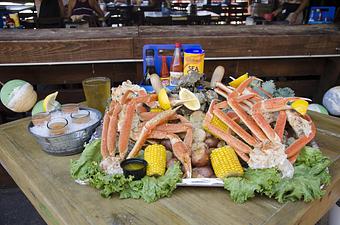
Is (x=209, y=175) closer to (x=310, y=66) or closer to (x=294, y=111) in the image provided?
(x=294, y=111)

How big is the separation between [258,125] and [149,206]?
0.55 m

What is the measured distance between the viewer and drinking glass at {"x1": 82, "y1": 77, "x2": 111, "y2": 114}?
1755 millimetres

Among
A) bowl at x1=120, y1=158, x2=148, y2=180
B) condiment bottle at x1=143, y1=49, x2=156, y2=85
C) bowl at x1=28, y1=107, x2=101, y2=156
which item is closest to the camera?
bowl at x1=120, y1=158, x2=148, y2=180

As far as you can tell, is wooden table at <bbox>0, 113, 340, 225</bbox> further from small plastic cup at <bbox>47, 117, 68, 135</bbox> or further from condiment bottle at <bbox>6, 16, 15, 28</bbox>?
condiment bottle at <bbox>6, 16, 15, 28</bbox>

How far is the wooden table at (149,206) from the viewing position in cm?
99

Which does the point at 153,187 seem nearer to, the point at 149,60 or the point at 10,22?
the point at 149,60

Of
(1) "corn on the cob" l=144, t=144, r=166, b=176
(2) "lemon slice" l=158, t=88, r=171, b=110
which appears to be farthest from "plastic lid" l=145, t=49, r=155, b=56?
(1) "corn on the cob" l=144, t=144, r=166, b=176

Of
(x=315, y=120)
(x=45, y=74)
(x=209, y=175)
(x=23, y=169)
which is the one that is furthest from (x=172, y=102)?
(x=45, y=74)

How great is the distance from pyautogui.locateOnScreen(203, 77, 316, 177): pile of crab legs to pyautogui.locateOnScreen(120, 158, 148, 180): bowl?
1.09 ft

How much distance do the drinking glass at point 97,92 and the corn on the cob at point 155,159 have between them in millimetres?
662

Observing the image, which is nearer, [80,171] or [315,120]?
[80,171]

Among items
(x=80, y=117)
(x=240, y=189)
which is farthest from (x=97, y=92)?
(x=240, y=189)

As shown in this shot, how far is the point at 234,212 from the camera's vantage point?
102 cm

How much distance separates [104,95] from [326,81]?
2.45 m
